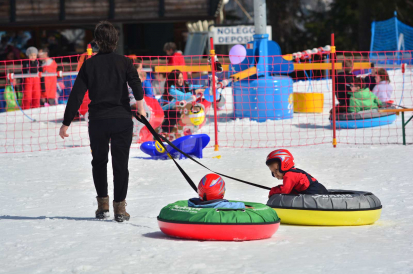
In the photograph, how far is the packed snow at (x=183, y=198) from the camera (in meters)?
4.19

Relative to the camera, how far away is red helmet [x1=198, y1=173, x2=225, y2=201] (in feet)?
16.5

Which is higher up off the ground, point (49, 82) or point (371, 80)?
point (49, 82)

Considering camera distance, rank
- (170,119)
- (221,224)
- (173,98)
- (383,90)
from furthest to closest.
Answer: (383,90) → (173,98) → (170,119) → (221,224)

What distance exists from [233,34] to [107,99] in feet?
47.8

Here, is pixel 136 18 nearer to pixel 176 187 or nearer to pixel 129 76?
pixel 176 187

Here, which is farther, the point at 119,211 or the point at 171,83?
the point at 171,83

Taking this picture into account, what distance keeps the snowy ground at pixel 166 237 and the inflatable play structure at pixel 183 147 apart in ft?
0.93

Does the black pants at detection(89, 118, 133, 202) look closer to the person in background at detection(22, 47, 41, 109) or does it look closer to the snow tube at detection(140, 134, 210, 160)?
the snow tube at detection(140, 134, 210, 160)

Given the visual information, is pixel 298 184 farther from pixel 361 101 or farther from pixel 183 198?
pixel 361 101

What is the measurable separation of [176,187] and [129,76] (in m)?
2.42

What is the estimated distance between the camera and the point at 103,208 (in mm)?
5578

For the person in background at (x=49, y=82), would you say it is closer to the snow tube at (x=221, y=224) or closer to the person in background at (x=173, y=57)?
the person in background at (x=173, y=57)

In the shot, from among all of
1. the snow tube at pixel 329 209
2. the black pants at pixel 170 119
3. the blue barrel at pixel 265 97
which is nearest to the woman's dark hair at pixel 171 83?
the black pants at pixel 170 119

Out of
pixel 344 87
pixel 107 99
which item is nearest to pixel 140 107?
pixel 107 99
